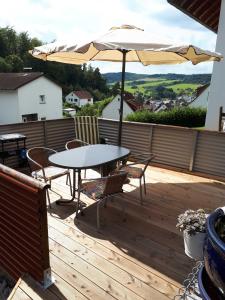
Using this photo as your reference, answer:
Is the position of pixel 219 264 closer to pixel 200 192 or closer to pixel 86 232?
pixel 86 232

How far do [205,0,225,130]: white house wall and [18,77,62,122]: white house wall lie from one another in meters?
21.1

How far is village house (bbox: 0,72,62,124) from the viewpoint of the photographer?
81.9 ft

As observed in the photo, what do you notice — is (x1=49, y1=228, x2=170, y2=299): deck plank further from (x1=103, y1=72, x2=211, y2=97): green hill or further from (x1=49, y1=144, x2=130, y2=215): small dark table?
(x1=103, y1=72, x2=211, y2=97): green hill

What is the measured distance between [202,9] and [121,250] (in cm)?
788

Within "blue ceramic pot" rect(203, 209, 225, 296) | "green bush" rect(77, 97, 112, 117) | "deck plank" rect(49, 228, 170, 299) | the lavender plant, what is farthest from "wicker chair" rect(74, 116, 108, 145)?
"green bush" rect(77, 97, 112, 117)

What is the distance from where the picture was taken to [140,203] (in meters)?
4.13

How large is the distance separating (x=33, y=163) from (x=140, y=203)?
5.46 ft

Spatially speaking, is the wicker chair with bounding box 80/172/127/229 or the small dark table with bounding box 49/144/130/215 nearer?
the wicker chair with bounding box 80/172/127/229

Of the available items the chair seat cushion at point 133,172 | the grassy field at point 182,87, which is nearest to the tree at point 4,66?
the grassy field at point 182,87

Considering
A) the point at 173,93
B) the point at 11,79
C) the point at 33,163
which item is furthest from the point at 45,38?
the point at 33,163

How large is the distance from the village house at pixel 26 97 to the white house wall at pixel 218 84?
20.6 m

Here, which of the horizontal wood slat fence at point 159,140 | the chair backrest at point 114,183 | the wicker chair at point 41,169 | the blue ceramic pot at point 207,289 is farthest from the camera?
the horizontal wood slat fence at point 159,140

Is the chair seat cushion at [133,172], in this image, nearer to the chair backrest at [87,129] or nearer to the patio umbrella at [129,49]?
the patio umbrella at [129,49]

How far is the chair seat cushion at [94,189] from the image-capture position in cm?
339
